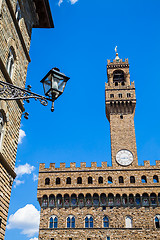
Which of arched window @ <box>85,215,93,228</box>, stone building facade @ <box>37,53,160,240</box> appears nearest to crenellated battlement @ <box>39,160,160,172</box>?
stone building facade @ <box>37,53,160,240</box>

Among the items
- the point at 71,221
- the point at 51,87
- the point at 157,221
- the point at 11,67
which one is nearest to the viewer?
the point at 51,87

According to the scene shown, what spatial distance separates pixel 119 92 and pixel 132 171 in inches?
478

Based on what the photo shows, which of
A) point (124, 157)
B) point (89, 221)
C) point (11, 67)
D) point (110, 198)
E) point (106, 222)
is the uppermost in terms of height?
point (124, 157)

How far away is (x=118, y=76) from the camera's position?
148 feet

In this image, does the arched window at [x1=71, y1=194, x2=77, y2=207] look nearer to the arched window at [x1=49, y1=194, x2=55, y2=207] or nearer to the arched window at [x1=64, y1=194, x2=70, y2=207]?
the arched window at [x1=64, y1=194, x2=70, y2=207]

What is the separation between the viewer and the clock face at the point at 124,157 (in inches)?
1425

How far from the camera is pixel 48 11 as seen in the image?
1772 centimetres

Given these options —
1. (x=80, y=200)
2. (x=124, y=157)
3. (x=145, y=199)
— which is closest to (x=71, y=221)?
(x=80, y=200)

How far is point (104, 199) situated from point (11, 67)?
23961mm

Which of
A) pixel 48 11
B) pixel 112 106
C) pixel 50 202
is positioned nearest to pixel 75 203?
pixel 50 202

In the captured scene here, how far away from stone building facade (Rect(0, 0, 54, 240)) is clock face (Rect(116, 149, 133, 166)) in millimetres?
22689

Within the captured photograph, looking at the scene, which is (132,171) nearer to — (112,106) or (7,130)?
(112,106)

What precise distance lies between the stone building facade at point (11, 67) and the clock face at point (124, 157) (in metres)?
22.7

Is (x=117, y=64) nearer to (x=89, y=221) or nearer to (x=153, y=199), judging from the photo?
(x=153, y=199)
